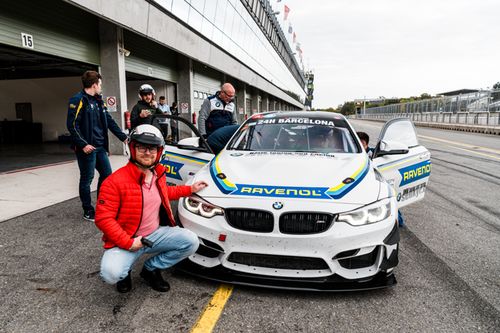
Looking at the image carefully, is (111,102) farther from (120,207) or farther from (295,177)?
(295,177)

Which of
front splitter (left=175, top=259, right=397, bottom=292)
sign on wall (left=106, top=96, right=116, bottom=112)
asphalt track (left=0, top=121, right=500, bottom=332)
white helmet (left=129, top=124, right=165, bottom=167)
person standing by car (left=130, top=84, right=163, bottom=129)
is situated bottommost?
asphalt track (left=0, top=121, right=500, bottom=332)

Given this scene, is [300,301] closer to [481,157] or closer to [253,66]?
[481,157]

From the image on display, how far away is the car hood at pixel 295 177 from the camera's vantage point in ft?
8.75

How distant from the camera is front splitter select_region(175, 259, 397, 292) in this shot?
2.48 meters

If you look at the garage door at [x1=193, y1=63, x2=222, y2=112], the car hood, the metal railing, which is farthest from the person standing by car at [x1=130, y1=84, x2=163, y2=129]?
the metal railing

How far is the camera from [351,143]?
391 centimetres

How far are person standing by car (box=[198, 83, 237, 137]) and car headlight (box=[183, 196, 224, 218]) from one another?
9.49 feet

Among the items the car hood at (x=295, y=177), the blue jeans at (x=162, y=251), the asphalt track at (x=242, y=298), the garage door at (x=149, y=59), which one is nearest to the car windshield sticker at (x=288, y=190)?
the car hood at (x=295, y=177)

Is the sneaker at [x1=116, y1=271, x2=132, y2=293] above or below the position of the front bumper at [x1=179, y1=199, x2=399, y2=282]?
below

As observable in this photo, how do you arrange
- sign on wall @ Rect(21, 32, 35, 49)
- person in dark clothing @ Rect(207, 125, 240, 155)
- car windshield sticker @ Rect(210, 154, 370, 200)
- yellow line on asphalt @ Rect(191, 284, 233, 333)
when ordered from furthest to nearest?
sign on wall @ Rect(21, 32, 35, 49)
person in dark clothing @ Rect(207, 125, 240, 155)
car windshield sticker @ Rect(210, 154, 370, 200)
yellow line on asphalt @ Rect(191, 284, 233, 333)

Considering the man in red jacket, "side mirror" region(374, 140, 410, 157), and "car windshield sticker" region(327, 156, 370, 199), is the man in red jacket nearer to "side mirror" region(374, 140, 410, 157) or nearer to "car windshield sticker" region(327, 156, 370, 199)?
"car windshield sticker" region(327, 156, 370, 199)

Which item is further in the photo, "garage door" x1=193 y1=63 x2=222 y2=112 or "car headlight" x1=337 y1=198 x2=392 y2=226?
"garage door" x1=193 y1=63 x2=222 y2=112

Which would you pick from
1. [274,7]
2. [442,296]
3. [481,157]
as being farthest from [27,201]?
[274,7]

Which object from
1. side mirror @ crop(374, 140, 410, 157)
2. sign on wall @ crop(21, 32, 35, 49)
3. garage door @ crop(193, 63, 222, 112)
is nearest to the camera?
side mirror @ crop(374, 140, 410, 157)
